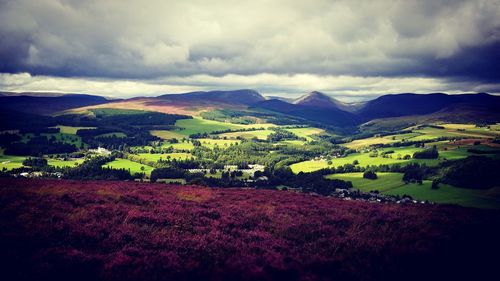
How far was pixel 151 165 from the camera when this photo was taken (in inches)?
5699

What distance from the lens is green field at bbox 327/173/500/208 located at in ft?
258

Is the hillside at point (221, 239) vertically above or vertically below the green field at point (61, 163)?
above

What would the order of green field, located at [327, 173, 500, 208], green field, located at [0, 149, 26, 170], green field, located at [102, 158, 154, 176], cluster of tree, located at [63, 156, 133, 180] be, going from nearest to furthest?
1. green field, located at [327, 173, 500, 208]
2. cluster of tree, located at [63, 156, 133, 180]
3. green field, located at [102, 158, 154, 176]
4. green field, located at [0, 149, 26, 170]

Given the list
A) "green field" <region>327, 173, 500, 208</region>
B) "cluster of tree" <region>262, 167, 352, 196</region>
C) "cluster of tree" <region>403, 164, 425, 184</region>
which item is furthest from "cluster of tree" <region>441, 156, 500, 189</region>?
"cluster of tree" <region>262, 167, 352, 196</region>

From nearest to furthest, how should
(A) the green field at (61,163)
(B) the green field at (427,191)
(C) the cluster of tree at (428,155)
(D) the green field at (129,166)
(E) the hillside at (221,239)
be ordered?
(E) the hillside at (221,239), (B) the green field at (427,191), (D) the green field at (129,166), (A) the green field at (61,163), (C) the cluster of tree at (428,155)

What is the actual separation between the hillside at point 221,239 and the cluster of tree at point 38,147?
163590mm

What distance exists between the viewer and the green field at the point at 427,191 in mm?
78625

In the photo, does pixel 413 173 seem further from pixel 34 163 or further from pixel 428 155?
pixel 34 163

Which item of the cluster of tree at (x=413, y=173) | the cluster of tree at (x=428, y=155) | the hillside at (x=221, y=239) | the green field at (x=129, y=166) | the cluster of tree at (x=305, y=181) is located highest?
the hillside at (x=221, y=239)

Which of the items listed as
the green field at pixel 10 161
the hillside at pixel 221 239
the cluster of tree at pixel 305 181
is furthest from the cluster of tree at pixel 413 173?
the green field at pixel 10 161

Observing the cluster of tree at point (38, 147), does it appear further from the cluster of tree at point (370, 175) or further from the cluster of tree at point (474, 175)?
the cluster of tree at point (474, 175)

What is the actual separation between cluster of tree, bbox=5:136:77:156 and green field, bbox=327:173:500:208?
136971 mm

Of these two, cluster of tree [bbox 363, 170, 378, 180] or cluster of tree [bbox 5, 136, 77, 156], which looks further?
cluster of tree [bbox 5, 136, 77, 156]

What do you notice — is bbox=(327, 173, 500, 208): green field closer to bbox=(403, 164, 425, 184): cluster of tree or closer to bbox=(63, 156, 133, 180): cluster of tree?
bbox=(403, 164, 425, 184): cluster of tree
